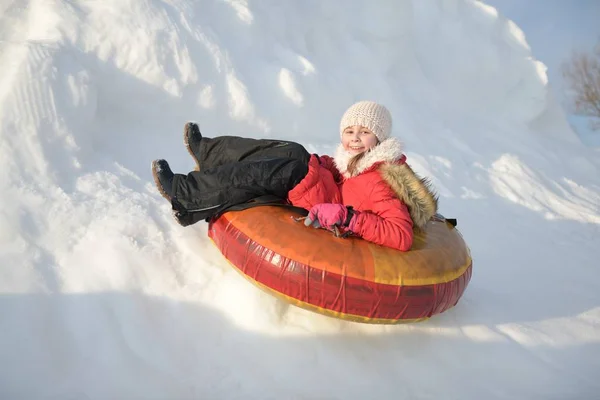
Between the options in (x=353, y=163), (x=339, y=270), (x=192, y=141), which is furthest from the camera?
(x=192, y=141)

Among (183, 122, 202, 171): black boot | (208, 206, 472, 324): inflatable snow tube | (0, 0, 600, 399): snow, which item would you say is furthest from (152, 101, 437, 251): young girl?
(0, 0, 600, 399): snow

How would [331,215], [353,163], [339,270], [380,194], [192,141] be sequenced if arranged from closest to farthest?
[339,270]
[331,215]
[380,194]
[353,163]
[192,141]

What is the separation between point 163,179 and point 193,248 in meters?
0.50

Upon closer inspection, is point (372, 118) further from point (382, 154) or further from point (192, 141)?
point (192, 141)

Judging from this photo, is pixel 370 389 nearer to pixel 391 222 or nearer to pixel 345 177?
pixel 391 222

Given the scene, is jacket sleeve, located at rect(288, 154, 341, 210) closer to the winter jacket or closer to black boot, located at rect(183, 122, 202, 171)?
the winter jacket

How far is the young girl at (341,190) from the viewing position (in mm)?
2342

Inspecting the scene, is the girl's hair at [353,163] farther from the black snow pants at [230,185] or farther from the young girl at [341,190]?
the black snow pants at [230,185]

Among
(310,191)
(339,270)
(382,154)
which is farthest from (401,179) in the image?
(339,270)

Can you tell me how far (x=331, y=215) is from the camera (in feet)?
7.59

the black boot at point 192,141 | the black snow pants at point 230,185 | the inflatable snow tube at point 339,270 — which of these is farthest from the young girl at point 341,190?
the black boot at point 192,141

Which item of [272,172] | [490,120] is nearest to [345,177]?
[272,172]

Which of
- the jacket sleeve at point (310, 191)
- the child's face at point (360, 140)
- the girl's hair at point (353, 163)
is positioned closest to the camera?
the jacket sleeve at point (310, 191)

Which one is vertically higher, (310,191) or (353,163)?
(353,163)
